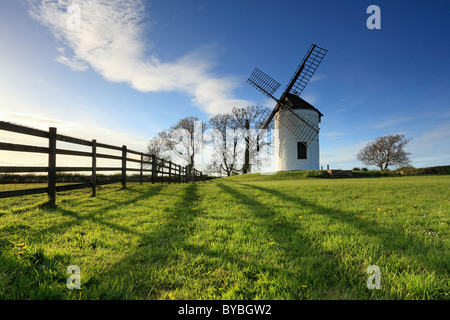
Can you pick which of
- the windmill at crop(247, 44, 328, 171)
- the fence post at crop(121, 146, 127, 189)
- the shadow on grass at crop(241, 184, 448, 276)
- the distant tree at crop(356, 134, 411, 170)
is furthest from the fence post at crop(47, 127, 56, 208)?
the distant tree at crop(356, 134, 411, 170)

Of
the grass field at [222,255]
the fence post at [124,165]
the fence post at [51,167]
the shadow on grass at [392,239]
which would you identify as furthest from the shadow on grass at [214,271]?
the fence post at [124,165]

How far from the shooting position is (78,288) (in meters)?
2.01

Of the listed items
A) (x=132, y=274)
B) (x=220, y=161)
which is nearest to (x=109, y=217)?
(x=132, y=274)

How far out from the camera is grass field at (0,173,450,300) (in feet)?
6.66

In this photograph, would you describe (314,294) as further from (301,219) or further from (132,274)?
(301,219)

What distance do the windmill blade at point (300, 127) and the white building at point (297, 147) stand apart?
31cm

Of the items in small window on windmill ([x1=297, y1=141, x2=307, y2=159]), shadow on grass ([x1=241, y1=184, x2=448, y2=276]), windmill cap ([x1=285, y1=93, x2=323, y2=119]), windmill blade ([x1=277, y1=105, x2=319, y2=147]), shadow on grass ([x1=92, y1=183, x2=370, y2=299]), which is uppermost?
windmill cap ([x1=285, y1=93, x2=323, y2=119])

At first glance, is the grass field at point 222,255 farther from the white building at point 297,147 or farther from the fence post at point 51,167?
the white building at point 297,147

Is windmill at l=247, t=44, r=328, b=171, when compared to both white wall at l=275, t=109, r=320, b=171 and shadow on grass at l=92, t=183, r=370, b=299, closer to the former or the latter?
white wall at l=275, t=109, r=320, b=171

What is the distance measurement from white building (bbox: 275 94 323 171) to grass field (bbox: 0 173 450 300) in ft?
70.3

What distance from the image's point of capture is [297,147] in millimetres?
26016

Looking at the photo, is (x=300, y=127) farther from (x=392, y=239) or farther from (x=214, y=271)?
(x=214, y=271)

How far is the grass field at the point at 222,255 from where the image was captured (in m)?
2.03

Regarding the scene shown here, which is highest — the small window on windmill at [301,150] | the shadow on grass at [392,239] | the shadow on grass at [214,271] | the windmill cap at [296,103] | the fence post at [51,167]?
the windmill cap at [296,103]
